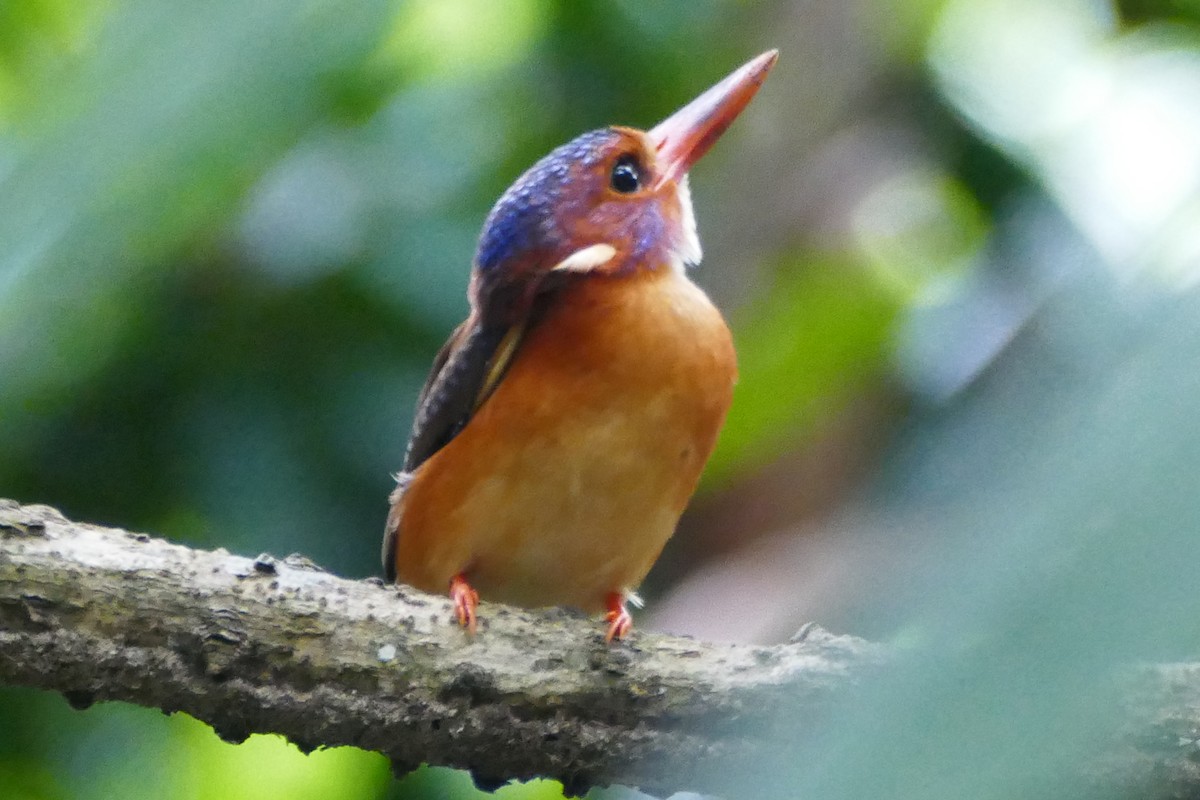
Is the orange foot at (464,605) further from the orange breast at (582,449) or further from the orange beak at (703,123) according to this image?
the orange beak at (703,123)

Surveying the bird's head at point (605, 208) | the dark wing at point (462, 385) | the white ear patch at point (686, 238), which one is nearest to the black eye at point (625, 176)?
the bird's head at point (605, 208)

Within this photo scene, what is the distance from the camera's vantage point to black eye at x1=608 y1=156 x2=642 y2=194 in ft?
9.37

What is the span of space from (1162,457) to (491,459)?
6.96 feet

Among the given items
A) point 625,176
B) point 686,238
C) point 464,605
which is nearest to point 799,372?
point 686,238

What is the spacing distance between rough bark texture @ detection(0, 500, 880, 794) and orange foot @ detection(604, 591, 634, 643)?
0.08 ft

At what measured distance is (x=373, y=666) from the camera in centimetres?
200

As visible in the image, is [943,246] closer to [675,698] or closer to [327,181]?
[327,181]

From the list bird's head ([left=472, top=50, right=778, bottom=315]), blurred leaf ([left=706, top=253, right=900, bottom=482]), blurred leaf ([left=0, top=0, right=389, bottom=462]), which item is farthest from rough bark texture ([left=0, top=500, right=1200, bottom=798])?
blurred leaf ([left=706, top=253, right=900, bottom=482])

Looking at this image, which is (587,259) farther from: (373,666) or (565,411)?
(373,666)

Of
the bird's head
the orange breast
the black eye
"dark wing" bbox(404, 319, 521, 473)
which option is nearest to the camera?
the orange breast

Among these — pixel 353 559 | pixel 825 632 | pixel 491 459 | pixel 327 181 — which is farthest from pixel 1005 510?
pixel 327 181

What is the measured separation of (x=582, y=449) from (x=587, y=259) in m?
0.45

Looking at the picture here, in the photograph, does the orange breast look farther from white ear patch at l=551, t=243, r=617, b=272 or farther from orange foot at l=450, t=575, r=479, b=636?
orange foot at l=450, t=575, r=479, b=636

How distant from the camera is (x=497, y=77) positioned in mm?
3793
